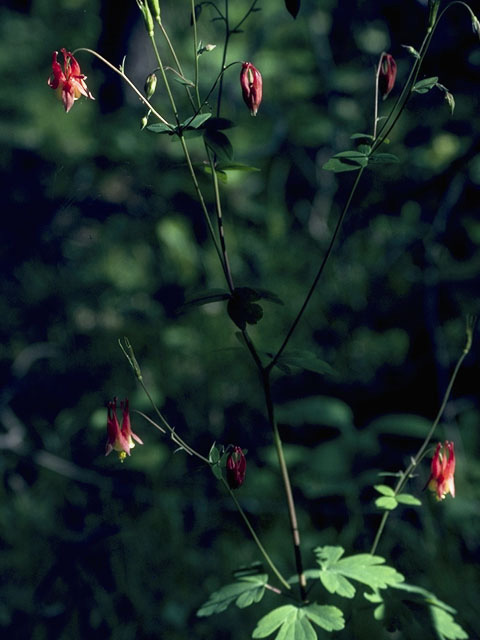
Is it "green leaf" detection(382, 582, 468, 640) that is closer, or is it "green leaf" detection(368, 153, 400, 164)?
"green leaf" detection(368, 153, 400, 164)

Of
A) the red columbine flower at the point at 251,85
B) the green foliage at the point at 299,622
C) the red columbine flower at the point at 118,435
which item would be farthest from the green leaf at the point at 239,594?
the red columbine flower at the point at 251,85

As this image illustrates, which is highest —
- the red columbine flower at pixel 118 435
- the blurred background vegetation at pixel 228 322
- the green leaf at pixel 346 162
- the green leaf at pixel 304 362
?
the green leaf at pixel 346 162

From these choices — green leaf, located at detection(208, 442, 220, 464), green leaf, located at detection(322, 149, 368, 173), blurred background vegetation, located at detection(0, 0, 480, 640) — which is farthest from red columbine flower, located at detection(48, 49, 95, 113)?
blurred background vegetation, located at detection(0, 0, 480, 640)

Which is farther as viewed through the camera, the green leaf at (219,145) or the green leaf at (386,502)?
the green leaf at (386,502)

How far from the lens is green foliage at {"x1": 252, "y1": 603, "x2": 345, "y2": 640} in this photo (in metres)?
1.30

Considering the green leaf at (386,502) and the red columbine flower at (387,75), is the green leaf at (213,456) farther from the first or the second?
the red columbine flower at (387,75)

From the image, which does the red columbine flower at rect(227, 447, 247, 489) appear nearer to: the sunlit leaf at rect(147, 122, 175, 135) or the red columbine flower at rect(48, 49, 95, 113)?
the sunlit leaf at rect(147, 122, 175, 135)

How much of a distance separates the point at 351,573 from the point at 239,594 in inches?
9.3

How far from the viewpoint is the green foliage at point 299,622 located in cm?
130

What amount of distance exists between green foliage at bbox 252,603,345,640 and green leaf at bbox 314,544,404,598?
42mm

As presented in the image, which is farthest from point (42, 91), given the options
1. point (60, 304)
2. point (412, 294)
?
point (412, 294)

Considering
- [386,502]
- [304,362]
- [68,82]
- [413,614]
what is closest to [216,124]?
[68,82]

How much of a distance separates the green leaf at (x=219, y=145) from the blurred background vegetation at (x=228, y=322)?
1375mm

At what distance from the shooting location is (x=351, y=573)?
138 cm
